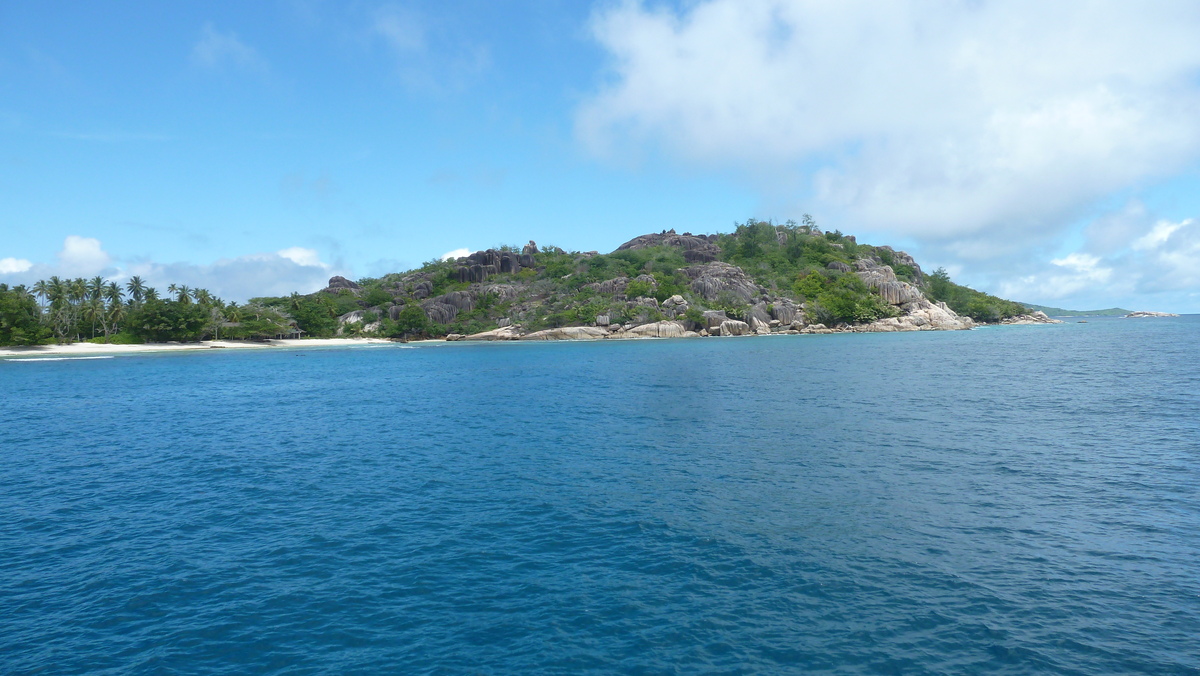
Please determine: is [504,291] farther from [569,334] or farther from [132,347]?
[132,347]

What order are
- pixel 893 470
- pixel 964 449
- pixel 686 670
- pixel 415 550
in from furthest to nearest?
1. pixel 964 449
2. pixel 893 470
3. pixel 415 550
4. pixel 686 670

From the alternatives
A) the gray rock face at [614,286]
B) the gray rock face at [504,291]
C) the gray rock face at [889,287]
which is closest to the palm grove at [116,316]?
the gray rock face at [504,291]

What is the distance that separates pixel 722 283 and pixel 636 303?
25839mm

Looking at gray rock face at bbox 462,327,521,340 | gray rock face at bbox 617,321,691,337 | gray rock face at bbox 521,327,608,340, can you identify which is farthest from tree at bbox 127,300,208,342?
gray rock face at bbox 617,321,691,337

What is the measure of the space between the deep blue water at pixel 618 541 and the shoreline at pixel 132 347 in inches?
3631

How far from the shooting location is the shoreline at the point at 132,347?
346 ft

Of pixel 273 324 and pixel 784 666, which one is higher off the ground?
pixel 273 324

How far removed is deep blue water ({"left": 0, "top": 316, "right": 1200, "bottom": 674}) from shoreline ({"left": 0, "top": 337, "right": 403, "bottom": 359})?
92230 mm

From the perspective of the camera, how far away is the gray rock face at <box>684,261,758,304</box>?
160m

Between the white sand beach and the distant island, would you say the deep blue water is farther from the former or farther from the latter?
the distant island

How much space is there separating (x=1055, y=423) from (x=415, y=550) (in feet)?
110

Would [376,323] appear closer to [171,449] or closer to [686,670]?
[171,449]

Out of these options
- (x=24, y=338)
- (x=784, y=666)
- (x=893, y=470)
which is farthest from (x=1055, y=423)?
(x=24, y=338)

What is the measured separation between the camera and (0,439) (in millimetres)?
34188
